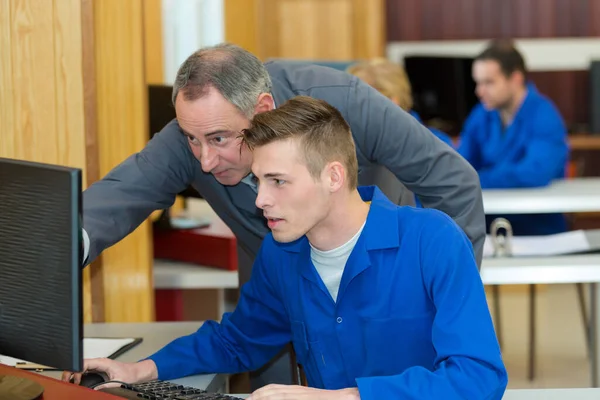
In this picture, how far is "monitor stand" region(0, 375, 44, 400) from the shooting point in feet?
5.04

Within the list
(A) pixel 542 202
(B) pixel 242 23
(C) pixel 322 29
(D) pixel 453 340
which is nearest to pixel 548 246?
(A) pixel 542 202

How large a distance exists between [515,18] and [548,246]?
4.31 metres

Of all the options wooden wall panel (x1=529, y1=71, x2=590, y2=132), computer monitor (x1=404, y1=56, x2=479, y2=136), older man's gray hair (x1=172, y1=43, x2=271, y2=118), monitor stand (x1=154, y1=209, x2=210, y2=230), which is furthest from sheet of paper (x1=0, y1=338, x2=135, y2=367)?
wooden wall panel (x1=529, y1=71, x2=590, y2=132)

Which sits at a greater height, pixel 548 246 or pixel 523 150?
pixel 523 150

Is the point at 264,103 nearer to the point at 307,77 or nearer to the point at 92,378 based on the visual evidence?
the point at 307,77

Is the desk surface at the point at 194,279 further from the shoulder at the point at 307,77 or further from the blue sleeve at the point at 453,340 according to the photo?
the blue sleeve at the point at 453,340

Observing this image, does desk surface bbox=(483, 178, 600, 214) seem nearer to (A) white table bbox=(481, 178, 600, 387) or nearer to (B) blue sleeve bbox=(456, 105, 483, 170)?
(A) white table bbox=(481, 178, 600, 387)

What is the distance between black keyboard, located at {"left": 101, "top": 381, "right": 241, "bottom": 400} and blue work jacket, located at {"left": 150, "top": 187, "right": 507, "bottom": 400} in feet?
0.51

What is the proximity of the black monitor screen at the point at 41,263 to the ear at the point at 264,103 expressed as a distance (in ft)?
2.15

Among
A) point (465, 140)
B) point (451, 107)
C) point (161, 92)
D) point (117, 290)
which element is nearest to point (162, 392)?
point (117, 290)

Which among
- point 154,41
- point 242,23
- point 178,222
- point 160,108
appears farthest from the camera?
point 242,23

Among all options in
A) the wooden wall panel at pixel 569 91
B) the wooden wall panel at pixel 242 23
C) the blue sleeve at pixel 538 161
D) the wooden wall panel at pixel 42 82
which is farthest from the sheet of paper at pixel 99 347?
the wooden wall panel at pixel 569 91

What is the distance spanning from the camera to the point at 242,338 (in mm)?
1967

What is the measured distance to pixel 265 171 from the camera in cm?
166
